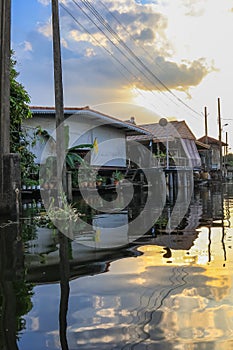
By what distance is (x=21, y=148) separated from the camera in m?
13.5

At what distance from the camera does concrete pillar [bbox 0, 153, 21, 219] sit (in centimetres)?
860

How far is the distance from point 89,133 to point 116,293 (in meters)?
18.4

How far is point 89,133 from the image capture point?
852 inches

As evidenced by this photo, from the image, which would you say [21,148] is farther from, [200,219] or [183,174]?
[183,174]

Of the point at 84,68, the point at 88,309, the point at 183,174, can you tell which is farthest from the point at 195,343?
the point at 183,174

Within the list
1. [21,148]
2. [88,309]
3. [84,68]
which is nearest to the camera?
[88,309]

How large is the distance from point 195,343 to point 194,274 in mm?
1726

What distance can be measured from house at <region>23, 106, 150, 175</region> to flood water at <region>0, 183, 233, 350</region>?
41.2 ft

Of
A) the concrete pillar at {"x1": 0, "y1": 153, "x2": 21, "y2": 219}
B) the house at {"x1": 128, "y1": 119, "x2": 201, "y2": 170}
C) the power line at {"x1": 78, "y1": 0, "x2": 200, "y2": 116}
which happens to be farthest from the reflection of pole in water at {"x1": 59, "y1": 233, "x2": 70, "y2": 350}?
the house at {"x1": 128, "y1": 119, "x2": 201, "y2": 170}

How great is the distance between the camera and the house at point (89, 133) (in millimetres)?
19328

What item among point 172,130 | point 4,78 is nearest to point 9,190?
point 4,78

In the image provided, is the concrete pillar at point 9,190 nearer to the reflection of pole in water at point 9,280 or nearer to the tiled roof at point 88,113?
the reflection of pole in water at point 9,280

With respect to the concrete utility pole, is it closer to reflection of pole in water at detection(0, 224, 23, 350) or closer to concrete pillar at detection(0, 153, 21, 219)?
concrete pillar at detection(0, 153, 21, 219)

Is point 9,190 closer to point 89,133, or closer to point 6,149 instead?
point 6,149
